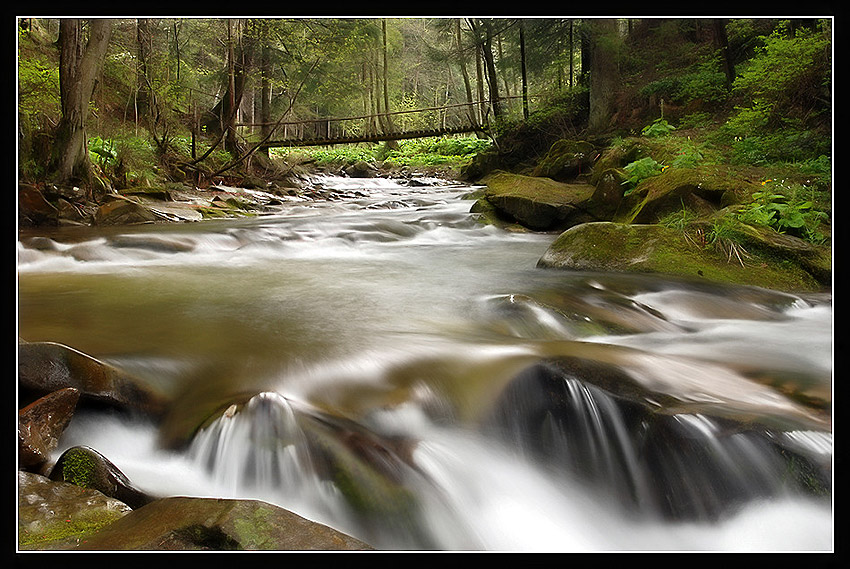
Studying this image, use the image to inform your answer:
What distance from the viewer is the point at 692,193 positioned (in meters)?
6.15

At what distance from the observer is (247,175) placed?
15031 millimetres

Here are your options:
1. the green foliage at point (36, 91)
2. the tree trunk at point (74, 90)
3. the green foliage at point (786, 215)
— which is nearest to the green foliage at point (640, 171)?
the green foliage at point (786, 215)

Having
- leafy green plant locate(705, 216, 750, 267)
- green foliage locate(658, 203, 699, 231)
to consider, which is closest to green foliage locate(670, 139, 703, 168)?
green foliage locate(658, 203, 699, 231)

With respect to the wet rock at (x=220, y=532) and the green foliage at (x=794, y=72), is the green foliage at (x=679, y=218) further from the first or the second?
the wet rock at (x=220, y=532)

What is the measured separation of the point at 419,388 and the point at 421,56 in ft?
130

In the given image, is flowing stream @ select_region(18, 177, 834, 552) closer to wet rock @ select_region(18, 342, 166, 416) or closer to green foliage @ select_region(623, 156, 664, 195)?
wet rock @ select_region(18, 342, 166, 416)

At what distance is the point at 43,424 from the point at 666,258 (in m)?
4.88

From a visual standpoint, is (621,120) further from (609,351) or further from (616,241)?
(609,351)

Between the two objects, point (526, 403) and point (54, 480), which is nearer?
point (54, 480)

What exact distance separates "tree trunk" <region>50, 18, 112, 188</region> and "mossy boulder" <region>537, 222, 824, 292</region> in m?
7.73

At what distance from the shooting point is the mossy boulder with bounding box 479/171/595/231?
8156 millimetres

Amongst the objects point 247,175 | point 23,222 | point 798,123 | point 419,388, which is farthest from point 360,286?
point 247,175

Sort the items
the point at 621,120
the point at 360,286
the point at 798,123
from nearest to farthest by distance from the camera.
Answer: the point at 360,286 < the point at 798,123 < the point at 621,120

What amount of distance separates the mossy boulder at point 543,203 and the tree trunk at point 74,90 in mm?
7033
